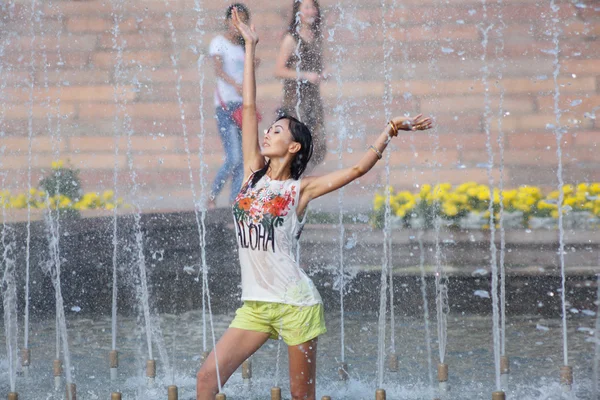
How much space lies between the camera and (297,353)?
10.1 ft

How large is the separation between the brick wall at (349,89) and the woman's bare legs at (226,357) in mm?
5255

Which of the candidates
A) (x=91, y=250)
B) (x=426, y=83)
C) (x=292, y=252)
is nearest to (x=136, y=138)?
(x=91, y=250)

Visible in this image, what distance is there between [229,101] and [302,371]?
4047 millimetres

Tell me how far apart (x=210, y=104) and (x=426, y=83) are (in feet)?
6.15

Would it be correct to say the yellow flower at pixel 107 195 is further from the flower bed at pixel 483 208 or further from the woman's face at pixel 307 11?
the woman's face at pixel 307 11

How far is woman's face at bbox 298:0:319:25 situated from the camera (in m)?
6.93

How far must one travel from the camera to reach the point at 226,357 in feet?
10.1

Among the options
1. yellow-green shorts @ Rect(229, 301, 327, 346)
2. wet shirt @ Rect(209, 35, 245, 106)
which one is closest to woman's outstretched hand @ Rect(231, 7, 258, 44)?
yellow-green shorts @ Rect(229, 301, 327, 346)

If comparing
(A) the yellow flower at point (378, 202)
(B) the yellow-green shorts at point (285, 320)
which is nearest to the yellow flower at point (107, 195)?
(A) the yellow flower at point (378, 202)

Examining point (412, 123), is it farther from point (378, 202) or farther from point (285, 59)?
point (378, 202)

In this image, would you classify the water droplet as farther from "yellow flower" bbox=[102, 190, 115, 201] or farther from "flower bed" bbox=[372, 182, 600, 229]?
"yellow flower" bbox=[102, 190, 115, 201]

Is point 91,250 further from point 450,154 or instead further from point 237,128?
point 450,154

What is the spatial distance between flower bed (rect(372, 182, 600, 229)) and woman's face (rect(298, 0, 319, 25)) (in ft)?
4.94

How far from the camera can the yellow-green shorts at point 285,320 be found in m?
3.09
